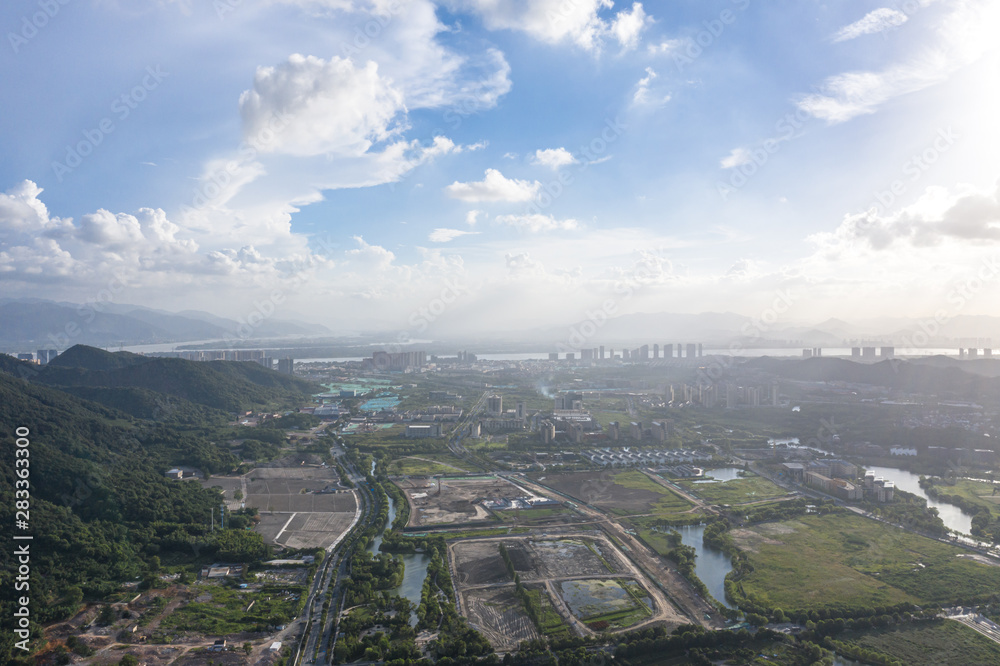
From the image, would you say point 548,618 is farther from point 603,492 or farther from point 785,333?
point 785,333

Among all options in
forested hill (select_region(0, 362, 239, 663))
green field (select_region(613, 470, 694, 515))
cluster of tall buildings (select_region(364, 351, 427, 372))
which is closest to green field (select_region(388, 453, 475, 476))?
green field (select_region(613, 470, 694, 515))

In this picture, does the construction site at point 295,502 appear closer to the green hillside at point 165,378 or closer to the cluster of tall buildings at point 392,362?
the green hillside at point 165,378

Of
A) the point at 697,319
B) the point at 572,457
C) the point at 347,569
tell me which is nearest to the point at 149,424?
the point at 347,569

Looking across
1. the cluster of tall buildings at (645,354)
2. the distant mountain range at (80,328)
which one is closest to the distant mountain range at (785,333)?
the cluster of tall buildings at (645,354)

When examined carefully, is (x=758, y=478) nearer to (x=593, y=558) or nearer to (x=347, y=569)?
(x=593, y=558)

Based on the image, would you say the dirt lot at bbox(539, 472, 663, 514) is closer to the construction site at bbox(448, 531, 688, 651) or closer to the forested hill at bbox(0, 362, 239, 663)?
the construction site at bbox(448, 531, 688, 651)
